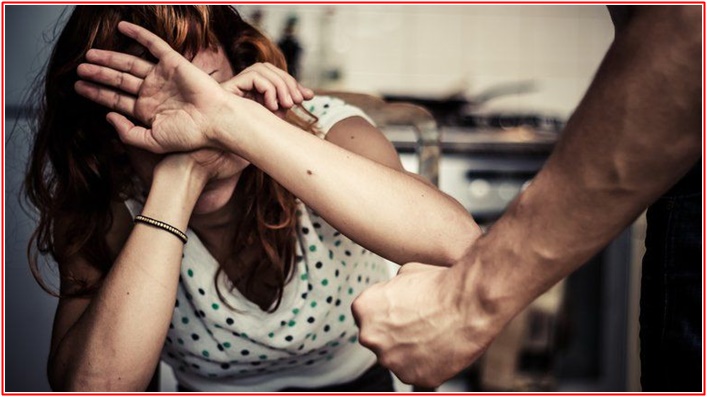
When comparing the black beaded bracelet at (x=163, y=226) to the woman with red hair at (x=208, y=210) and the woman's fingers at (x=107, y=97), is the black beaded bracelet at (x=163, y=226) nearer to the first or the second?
the woman with red hair at (x=208, y=210)

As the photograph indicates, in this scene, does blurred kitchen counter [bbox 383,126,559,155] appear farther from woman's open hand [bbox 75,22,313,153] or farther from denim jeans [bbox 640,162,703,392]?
denim jeans [bbox 640,162,703,392]

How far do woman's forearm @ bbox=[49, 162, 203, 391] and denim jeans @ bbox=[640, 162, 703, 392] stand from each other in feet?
1.60

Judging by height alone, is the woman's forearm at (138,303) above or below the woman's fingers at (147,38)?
below

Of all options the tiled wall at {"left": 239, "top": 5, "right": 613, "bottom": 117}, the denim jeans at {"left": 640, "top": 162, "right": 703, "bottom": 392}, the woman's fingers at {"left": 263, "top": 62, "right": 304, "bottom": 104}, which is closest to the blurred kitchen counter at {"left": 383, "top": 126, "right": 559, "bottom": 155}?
the tiled wall at {"left": 239, "top": 5, "right": 613, "bottom": 117}

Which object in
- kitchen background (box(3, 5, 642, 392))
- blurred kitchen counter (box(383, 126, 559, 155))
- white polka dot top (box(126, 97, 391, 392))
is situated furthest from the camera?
blurred kitchen counter (box(383, 126, 559, 155))

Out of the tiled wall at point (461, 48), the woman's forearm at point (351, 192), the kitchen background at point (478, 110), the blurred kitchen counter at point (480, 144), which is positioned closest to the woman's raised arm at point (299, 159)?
the woman's forearm at point (351, 192)

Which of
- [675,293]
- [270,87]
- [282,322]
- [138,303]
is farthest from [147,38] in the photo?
[675,293]

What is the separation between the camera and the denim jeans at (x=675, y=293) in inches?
20.9

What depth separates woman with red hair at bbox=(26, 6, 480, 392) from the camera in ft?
2.32

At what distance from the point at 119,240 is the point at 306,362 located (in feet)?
1.06

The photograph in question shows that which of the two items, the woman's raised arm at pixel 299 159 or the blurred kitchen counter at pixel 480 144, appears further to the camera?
the blurred kitchen counter at pixel 480 144

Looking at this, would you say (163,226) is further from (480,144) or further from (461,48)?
(461,48)

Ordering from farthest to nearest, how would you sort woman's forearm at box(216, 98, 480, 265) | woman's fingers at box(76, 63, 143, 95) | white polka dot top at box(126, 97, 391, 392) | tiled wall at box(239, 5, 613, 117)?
tiled wall at box(239, 5, 613, 117)
white polka dot top at box(126, 97, 391, 392)
woman's fingers at box(76, 63, 143, 95)
woman's forearm at box(216, 98, 480, 265)

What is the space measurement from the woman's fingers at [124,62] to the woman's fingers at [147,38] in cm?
2
